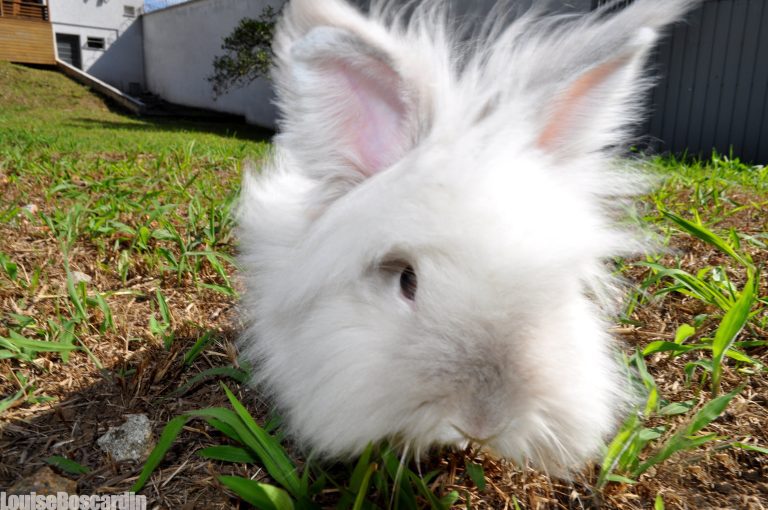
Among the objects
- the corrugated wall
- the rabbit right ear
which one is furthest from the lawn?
the corrugated wall

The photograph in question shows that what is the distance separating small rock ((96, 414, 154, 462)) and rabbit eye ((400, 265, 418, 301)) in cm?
92

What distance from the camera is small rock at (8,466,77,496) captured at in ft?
4.71

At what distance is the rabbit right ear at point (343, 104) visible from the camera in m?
1.33

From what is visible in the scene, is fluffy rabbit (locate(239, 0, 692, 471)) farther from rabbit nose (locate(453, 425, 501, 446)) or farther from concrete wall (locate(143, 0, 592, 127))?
concrete wall (locate(143, 0, 592, 127))

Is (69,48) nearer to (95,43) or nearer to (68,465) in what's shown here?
(95,43)

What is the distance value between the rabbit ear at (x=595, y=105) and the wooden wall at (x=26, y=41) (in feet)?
90.8

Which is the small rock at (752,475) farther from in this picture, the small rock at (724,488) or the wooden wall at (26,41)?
the wooden wall at (26,41)

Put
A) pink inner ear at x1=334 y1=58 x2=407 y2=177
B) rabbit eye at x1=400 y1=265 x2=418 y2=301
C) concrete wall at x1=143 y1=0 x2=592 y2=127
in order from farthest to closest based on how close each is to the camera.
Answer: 1. concrete wall at x1=143 y1=0 x2=592 y2=127
2. pink inner ear at x1=334 y1=58 x2=407 y2=177
3. rabbit eye at x1=400 y1=265 x2=418 y2=301

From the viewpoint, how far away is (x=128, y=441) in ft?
5.38

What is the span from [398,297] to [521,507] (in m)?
0.67

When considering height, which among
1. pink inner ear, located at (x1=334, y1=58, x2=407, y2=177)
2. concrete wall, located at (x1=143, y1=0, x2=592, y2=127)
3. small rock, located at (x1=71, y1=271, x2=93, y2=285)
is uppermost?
concrete wall, located at (x1=143, y1=0, x2=592, y2=127)

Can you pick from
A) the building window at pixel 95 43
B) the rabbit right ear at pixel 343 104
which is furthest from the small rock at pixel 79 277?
the building window at pixel 95 43

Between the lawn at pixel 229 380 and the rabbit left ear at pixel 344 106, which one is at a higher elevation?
the rabbit left ear at pixel 344 106

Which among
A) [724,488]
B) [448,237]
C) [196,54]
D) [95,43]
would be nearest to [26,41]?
[95,43]
